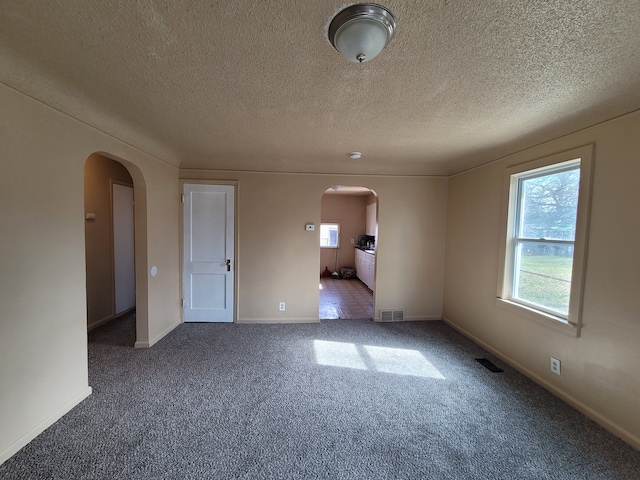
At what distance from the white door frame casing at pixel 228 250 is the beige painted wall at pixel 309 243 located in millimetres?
71

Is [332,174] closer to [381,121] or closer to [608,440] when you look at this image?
[381,121]

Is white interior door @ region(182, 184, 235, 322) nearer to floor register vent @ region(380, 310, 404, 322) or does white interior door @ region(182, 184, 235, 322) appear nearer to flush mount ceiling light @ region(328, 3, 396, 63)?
floor register vent @ region(380, 310, 404, 322)

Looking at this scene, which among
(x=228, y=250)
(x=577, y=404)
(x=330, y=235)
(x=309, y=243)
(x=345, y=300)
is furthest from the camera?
(x=330, y=235)

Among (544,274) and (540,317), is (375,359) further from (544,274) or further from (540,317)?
(544,274)

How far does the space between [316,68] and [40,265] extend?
221cm

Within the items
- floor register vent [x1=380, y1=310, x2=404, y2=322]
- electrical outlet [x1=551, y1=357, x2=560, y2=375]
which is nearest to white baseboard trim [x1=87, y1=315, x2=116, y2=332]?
floor register vent [x1=380, y1=310, x2=404, y2=322]

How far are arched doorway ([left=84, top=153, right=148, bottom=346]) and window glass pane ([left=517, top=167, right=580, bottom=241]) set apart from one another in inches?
166

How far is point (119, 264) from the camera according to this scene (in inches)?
156

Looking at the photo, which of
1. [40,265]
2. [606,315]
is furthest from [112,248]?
[606,315]

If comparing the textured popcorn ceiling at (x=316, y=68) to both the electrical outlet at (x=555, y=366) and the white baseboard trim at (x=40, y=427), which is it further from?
the white baseboard trim at (x=40, y=427)

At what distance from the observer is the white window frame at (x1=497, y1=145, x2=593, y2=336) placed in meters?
2.11

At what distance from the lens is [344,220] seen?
7.90m

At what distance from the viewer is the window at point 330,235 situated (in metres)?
7.93

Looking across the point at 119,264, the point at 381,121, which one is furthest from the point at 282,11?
the point at 119,264
